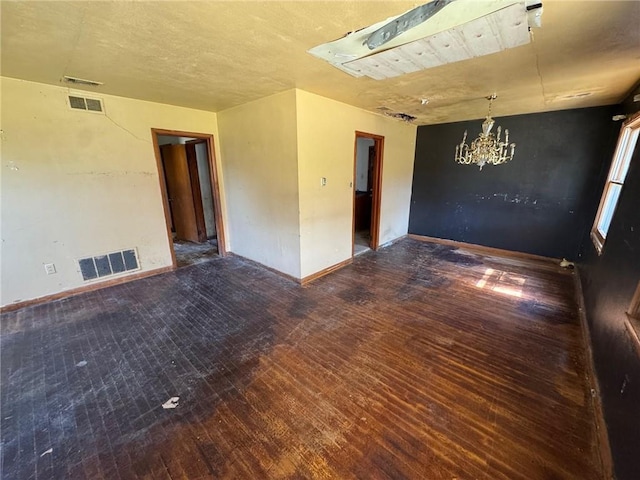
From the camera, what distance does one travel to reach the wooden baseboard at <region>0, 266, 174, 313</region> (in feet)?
9.11

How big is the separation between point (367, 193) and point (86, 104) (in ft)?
Result: 16.6

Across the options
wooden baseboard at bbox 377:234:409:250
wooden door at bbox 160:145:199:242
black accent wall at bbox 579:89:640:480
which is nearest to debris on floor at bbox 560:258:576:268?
black accent wall at bbox 579:89:640:480

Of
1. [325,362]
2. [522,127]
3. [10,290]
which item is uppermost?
[522,127]

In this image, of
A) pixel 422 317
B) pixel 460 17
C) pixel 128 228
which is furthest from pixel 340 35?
pixel 128 228

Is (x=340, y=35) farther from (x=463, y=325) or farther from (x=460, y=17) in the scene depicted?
(x=463, y=325)

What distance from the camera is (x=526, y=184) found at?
14.0 feet

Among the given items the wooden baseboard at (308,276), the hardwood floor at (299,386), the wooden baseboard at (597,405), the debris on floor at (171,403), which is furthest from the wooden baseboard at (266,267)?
the wooden baseboard at (597,405)

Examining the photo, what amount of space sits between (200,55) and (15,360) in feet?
9.49

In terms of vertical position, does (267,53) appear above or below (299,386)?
→ above

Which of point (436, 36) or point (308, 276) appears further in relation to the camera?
point (308, 276)

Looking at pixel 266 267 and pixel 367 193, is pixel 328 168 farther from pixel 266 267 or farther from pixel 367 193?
pixel 367 193

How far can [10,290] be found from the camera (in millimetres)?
2729

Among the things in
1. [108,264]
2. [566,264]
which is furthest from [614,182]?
[108,264]

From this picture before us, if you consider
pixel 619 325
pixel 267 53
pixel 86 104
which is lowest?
pixel 619 325
